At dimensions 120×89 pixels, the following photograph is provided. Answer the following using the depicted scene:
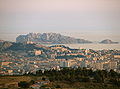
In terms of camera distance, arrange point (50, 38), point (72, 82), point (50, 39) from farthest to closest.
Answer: point (50, 39) < point (50, 38) < point (72, 82)

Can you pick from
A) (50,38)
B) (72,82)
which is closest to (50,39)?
(50,38)

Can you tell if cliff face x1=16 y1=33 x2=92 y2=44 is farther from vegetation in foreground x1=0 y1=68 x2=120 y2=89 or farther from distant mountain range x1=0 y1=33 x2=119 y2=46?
vegetation in foreground x1=0 y1=68 x2=120 y2=89

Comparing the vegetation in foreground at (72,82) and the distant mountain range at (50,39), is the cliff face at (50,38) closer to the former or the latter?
the distant mountain range at (50,39)

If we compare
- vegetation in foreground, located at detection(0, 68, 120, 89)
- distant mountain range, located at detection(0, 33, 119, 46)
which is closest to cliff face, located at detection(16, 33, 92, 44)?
distant mountain range, located at detection(0, 33, 119, 46)

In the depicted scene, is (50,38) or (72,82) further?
(50,38)

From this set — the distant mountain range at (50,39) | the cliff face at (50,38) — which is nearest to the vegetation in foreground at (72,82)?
the distant mountain range at (50,39)

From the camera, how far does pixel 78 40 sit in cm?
4659

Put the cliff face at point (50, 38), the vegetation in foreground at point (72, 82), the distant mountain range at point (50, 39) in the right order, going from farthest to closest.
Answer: the cliff face at point (50, 38)
the distant mountain range at point (50, 39)
the vegetation in foreground at point (72, 82)

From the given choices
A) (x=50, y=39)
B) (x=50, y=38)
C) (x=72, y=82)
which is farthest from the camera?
(x=50, y=39)

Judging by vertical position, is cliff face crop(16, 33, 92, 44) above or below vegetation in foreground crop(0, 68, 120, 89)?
above

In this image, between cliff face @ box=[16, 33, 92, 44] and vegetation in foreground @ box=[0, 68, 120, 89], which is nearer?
vegetation in foreground @ box=[0, 68, 120, 89]

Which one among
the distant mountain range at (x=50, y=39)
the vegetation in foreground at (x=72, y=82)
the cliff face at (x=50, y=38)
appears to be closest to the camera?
the vegetation in foreground at (x=72, y=82)

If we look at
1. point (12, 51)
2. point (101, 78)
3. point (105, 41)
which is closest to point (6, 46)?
point (12, 51)

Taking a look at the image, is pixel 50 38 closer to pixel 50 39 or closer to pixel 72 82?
pixel 50 39
